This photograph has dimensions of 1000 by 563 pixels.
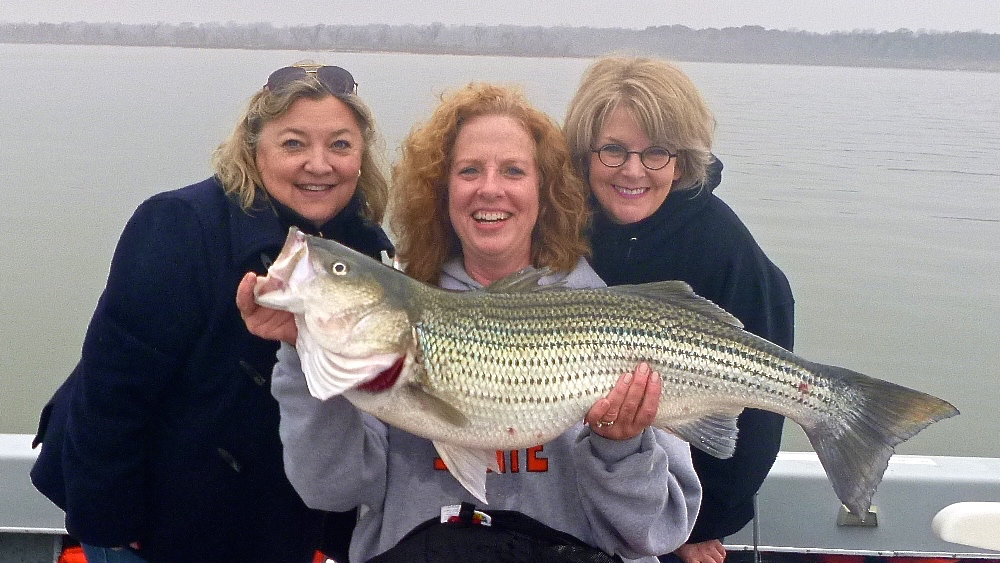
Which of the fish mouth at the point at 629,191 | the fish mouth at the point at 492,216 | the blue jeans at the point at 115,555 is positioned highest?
the fish mouth at the point at 629,191

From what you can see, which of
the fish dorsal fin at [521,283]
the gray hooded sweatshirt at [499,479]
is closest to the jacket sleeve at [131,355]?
the gray hooded sweatshirt at [499,479]

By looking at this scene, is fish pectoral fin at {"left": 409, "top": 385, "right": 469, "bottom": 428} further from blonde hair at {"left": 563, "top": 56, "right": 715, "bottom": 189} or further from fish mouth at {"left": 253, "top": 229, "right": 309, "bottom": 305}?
blonde hair at {"left": 563, "top": 56, "right": 715, "bottom": 189}

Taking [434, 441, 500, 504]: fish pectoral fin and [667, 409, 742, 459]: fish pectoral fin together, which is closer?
[434, 441, 500, 504]: fish pectoral fin

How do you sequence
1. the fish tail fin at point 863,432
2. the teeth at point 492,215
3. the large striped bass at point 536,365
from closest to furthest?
the large striped bass at point 536,365, the fish tail fin at point 863,432, the teeth at point 492,215

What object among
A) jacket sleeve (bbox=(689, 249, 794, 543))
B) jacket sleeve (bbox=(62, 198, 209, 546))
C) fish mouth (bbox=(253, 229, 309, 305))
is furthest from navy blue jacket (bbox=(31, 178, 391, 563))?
jacket sleeve (bbox=(689, 249, 794, 543))

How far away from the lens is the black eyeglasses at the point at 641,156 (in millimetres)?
2975

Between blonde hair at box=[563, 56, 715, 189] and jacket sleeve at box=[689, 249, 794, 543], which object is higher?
blonde hair at box=[563, 56, 715, 189]

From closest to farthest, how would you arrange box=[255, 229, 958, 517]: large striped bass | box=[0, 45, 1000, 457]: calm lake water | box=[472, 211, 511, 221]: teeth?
box=[255, 229, 958, 517]: large striped bass, box=[472, 211, 511, 221]: teeth, box=[0, 45, 1000, 457]: calm lake water

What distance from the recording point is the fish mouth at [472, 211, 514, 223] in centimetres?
255

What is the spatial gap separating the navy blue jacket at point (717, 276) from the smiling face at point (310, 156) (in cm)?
98

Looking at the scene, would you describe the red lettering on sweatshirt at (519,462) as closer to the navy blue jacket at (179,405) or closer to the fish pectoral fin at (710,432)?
the fish pectoral fin at (710,432)

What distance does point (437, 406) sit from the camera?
2227mm

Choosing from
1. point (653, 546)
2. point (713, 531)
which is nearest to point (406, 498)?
point (653, 546)

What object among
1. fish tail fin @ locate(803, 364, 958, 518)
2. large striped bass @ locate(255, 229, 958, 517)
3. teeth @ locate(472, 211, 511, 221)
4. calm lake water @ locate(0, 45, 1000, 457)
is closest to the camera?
large striped bass @ locate(255, 229, 958, 517)
